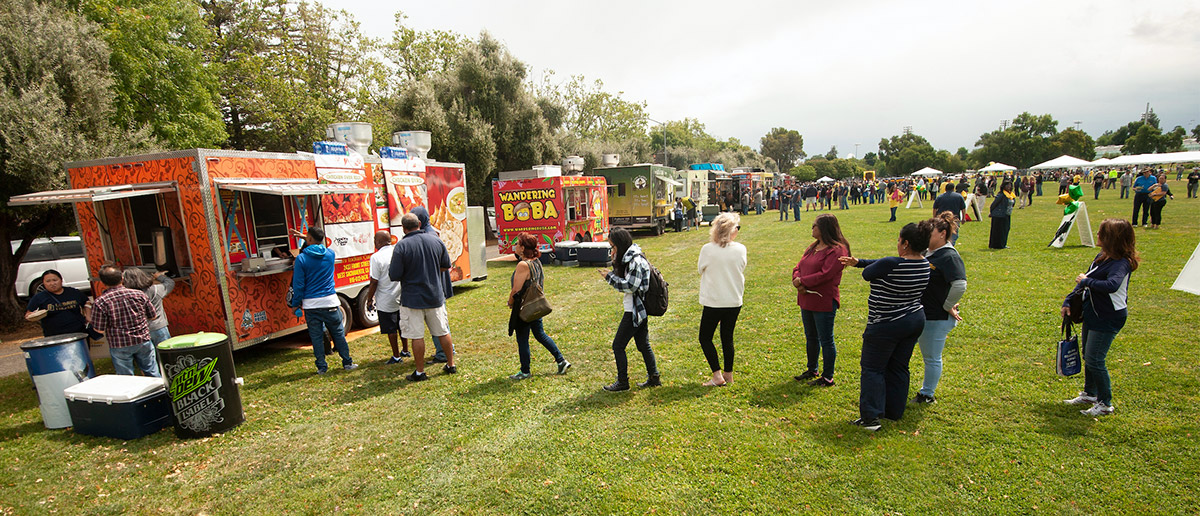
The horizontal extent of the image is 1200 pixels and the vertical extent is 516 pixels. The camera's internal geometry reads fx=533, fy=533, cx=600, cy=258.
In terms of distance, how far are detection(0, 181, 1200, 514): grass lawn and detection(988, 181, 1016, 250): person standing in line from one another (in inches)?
229

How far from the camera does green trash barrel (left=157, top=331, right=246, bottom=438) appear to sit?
15.6 ft

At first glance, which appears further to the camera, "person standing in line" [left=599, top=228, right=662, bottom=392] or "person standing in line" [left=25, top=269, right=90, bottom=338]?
"person standing in line" [left=25, top=269, right=90, bottom=338]

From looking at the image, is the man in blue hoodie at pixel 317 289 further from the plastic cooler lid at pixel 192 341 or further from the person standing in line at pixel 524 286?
the person standing in line at pixel 524 286

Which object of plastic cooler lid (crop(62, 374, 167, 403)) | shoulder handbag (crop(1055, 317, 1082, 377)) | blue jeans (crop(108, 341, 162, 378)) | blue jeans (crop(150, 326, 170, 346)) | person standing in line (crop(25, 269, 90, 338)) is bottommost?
shoulder handbag (crop(1055, 317, 1082, 377))

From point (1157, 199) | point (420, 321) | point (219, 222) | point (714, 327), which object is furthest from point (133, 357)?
point (1157, 199)

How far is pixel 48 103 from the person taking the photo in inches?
336

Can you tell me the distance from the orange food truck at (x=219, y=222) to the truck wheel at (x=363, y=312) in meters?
0.30

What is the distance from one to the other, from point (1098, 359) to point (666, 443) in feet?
11.8

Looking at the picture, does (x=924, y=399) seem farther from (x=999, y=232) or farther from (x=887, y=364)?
(x=999, y=232)

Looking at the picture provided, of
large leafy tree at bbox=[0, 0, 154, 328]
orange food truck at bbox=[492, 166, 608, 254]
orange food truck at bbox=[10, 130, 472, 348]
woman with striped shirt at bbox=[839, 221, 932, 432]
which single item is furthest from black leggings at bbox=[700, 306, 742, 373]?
large leafy tree at bbox=[0, 0, 154, 328]

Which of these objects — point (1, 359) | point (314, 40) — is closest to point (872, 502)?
point (1, 359)

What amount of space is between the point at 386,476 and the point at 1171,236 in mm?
18018

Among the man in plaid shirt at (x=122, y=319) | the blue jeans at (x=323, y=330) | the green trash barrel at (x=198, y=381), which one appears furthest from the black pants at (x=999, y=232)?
the man in plaid shirt at (x=122, y=319)

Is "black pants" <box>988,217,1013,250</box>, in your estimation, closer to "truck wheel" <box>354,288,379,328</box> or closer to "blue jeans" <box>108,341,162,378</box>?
"truck wheel" <box>354,288,379,328</box>
